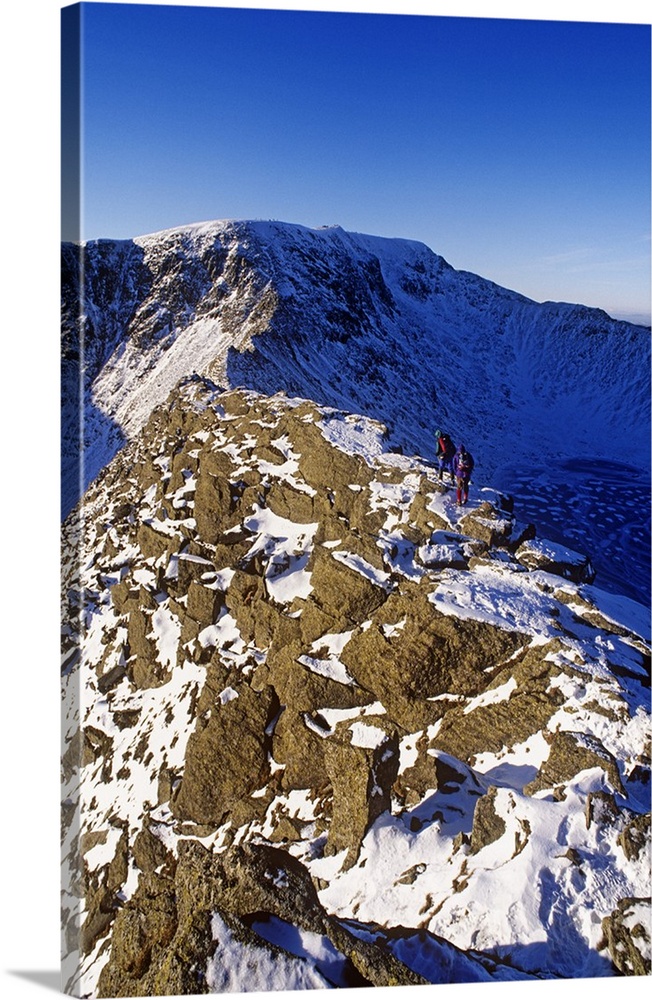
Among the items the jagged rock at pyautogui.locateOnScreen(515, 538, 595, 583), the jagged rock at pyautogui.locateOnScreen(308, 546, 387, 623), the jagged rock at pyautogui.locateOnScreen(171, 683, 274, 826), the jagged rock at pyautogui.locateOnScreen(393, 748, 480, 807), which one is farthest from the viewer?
the jagged rock at pyautogui.locateOnScreen(515, 538, 595, 583)

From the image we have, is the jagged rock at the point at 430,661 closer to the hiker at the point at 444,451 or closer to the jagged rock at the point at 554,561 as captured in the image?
the jagged rock at the point at 554,561

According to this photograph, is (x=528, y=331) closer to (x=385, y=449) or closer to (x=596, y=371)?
(x=596, y=371)

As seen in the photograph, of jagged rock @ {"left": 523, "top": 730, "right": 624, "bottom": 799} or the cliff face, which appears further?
jagged rock @ {"left": 523, "top": 730, "right": 624, "bottom": 799}

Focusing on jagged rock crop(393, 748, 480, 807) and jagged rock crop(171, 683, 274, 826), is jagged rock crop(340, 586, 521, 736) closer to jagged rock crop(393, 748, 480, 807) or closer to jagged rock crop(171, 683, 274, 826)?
jagged rock crop(393, 748, 480, 807)

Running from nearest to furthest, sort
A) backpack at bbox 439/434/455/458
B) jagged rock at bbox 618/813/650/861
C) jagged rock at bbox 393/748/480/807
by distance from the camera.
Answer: jagged rock at bbox 618/813/650/861
jagged rock at bbox 393/748/480/807
backpack at bbox 439/434/455/458

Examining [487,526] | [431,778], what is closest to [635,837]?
[431,778]

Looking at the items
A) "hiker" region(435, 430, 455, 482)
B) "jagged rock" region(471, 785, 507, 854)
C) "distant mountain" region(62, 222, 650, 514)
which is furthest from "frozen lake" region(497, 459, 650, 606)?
"jagged rock" region(471, 785, 507, 854)
